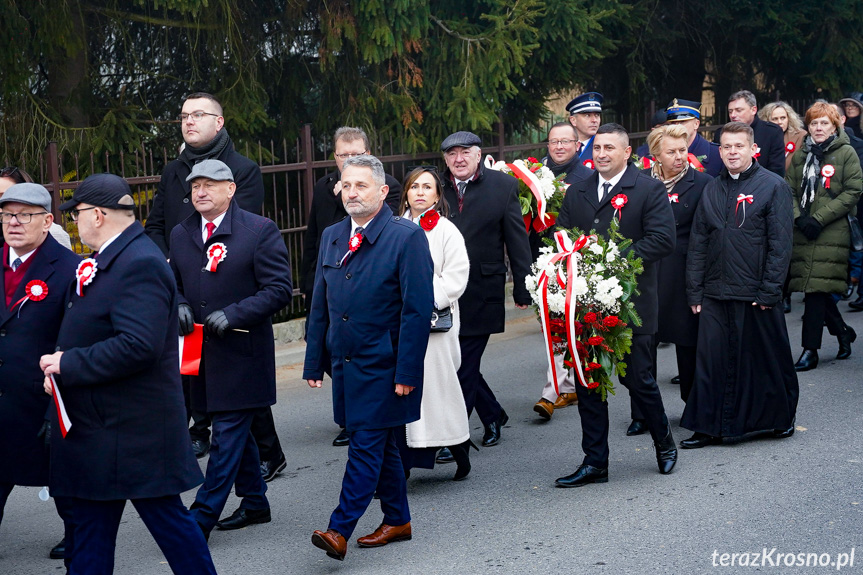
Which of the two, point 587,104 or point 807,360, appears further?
point 587,104

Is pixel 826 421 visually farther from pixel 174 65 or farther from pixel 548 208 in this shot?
pixel 174 65

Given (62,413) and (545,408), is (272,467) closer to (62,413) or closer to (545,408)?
(545,408)

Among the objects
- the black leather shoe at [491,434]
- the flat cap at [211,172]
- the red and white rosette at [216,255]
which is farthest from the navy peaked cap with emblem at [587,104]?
the red and white rosette at [216,255]

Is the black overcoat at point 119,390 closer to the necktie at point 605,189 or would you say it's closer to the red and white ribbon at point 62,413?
the red and white ribbon at point 62,413

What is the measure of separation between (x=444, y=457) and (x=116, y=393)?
120 inches

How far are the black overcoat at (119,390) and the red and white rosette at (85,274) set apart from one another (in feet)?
0.06

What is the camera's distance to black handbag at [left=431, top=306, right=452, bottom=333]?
6.27 meters

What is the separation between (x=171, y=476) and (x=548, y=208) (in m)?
4.42

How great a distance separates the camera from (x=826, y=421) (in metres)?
7.51

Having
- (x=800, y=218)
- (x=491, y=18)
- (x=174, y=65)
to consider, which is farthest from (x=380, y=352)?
(x=174, y=65)

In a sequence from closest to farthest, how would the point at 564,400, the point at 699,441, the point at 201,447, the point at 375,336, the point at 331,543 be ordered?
the point at 331,543 → the point at 375,336 → the point at 699,441 → the point at 201,447 → the point at 564,400

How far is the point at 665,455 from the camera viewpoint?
650 centimetres

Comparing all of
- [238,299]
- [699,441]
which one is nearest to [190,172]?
[238,299]

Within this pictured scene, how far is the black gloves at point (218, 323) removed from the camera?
5.48 m
